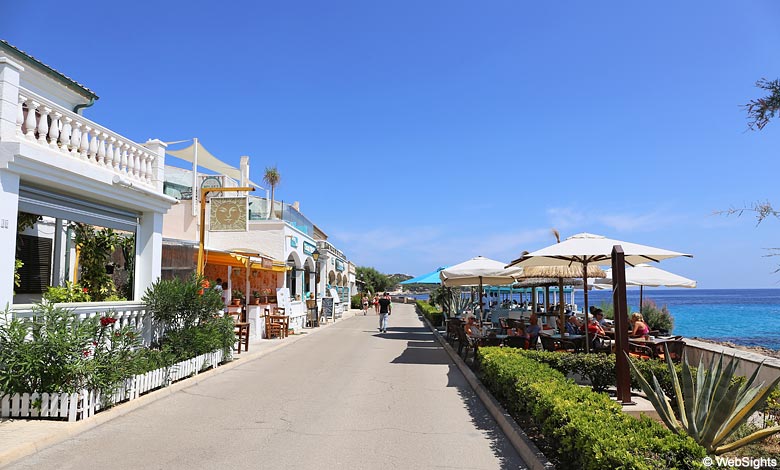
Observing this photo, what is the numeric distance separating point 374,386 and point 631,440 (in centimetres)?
634

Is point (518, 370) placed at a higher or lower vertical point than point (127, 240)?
lower

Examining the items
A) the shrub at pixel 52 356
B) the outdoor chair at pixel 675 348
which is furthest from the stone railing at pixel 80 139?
the outdoor chair at pixel 675 348

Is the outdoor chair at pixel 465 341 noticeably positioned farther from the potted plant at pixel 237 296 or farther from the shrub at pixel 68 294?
the potted plant at pixel 237 296

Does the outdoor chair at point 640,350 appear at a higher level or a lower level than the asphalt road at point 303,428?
higher

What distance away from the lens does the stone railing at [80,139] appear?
7379 mm

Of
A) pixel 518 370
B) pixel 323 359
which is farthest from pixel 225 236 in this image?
pixel 518 370

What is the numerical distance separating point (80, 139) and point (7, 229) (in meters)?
2.15

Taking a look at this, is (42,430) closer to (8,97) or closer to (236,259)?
(8,97)

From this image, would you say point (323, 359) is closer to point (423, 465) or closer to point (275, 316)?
point (275, 316)

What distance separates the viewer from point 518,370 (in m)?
7.46

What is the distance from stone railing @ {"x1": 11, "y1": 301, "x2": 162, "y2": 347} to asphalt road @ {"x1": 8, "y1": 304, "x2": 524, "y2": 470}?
4.69 feet

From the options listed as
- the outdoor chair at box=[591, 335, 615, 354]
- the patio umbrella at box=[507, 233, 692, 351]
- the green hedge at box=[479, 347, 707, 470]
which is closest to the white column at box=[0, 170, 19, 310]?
the green hedge at box=[479, 347, 707, 470]

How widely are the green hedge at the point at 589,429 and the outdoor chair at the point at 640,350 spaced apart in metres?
3.49

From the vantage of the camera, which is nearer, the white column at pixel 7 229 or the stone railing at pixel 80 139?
the white column at pixel 7 229
